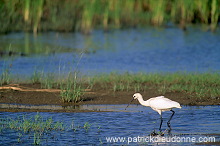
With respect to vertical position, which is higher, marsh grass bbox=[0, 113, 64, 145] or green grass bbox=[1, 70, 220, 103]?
green grass bbox=[1, 70, 220, 103]

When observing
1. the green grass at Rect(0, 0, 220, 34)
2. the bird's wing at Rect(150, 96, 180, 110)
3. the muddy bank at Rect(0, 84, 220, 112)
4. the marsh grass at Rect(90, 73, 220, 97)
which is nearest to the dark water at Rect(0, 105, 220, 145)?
the bird's wing at Rect(150, 96, 180, 110)

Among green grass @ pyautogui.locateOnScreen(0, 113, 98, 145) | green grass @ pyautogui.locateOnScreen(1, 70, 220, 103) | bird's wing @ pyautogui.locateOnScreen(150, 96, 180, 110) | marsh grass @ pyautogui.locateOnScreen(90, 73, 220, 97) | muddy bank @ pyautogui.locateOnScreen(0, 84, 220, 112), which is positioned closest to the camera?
green grass @ pyautogui.locateOnScreen(0, 113, 98, 145)

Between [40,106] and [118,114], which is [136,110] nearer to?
[118,114]

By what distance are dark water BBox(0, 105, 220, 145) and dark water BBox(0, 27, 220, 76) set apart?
3606 mm

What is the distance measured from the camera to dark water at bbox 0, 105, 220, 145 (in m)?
8.20

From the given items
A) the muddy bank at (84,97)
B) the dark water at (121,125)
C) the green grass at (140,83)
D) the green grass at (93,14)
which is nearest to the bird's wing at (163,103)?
the dark water at (121,125)

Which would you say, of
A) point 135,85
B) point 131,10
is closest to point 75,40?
point 131,10

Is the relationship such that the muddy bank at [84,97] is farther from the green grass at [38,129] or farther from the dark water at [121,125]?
the green grass at [38,129]

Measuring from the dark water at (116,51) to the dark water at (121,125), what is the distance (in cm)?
361

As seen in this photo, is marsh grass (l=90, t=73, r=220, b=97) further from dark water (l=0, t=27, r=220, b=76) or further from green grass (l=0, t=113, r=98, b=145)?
green grass (l=0, t=113, r=98, b=145)

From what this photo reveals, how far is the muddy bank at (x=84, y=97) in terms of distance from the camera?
11.4m

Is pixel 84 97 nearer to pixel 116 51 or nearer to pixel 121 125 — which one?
pixel 121 125

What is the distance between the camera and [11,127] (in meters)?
8.91

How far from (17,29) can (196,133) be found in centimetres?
2386
